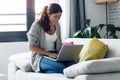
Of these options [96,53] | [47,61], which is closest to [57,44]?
[47,61]

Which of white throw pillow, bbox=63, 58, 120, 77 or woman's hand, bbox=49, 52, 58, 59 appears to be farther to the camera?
woman's hand, bbox=49, 52, 58, 59

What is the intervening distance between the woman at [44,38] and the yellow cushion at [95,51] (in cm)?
23

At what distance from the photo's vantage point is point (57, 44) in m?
3.29

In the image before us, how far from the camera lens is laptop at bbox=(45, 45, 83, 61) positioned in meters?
2.86

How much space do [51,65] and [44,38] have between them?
0.34 m

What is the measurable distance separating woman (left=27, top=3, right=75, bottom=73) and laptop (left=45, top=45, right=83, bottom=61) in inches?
2.9

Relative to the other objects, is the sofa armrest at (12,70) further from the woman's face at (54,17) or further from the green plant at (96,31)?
the green plant at (96,31)

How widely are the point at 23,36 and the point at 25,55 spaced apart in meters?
1.04

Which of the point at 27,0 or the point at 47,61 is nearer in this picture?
the point at 47,61

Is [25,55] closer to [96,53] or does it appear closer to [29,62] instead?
[29,62]

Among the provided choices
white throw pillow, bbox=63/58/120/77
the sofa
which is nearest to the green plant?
the sofa

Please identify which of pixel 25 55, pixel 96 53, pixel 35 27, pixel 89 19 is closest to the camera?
pixel 96 53

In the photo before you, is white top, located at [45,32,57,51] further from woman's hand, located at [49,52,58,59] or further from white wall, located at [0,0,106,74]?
white wall, located at [0,0,106,74]

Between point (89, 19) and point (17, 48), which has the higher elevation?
point (89, 19)
